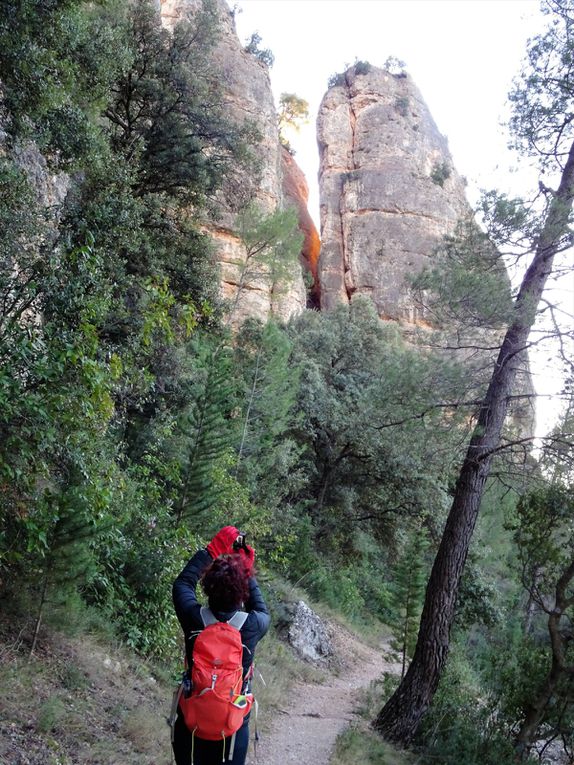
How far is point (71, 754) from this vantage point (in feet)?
15.0

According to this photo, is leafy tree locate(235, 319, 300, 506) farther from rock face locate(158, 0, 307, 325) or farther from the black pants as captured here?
the black pants

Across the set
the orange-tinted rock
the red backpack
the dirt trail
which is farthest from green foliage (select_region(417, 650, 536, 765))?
the orange-tinted rock

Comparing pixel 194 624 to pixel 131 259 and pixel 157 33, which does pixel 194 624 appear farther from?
pixel 157 33

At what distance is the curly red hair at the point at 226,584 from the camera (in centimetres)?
295

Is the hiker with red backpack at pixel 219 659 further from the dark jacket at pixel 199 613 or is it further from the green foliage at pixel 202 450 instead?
the green foliage at pixel 202 450

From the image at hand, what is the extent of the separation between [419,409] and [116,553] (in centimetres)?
467

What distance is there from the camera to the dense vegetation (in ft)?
16.6

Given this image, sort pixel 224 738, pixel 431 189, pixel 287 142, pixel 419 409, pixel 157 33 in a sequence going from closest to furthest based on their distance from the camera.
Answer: pixel 224 738
pixel 419 409
pixel 157 33
pixel 431 189
pixel 287 142

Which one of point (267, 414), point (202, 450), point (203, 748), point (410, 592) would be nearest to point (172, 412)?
point (267, 414)

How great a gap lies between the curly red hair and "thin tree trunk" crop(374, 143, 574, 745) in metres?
5.45

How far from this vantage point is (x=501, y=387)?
8.09 metres

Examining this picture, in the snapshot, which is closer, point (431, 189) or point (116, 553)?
point (116, 553)

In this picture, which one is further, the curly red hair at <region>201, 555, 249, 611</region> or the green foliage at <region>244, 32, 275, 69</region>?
the green foliage at <region>244, 32, 275, 69</region>

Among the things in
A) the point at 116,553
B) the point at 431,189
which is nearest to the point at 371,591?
the point at 116,553
